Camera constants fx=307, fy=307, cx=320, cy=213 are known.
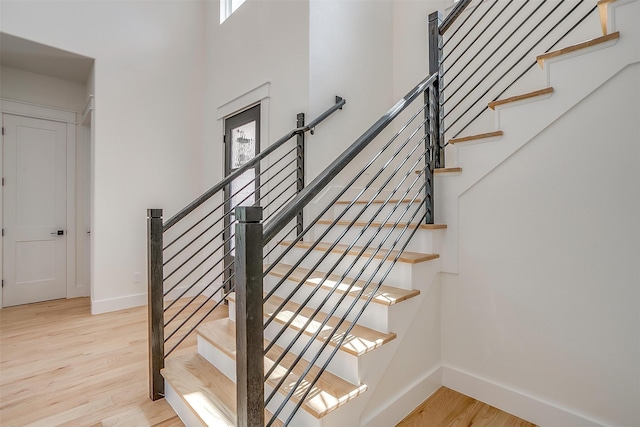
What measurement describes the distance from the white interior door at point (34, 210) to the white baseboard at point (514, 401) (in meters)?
4.47

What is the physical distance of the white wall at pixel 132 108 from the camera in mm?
3166

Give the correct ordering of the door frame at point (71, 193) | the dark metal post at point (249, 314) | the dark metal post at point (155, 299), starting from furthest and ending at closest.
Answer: the door frame at point (71, 193) < the dark metal post at point (155, 299) < the dark metal post at point (249, 314)

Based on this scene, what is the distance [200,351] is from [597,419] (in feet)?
6.95

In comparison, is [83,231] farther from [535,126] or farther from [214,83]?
[535,126]

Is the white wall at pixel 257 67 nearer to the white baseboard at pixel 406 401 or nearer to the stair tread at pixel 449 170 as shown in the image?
the stair tread at pixel 449 170

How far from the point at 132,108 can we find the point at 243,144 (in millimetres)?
1340

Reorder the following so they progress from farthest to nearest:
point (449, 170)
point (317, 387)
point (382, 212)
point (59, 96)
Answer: point (59, 96)
point (382, 212)
point (449, 170)
point (317, 387)

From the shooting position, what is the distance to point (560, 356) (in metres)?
1.52

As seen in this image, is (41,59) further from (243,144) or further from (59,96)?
(243,144)

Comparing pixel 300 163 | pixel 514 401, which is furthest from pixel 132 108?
pixel 514 401

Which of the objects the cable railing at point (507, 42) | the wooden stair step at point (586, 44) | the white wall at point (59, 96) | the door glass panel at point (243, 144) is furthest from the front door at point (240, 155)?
the wooden stair step at point (586, 44)

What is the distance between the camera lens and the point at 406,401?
1616 mm

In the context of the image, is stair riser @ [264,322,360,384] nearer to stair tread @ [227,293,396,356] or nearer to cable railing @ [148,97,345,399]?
stair tread @ [227,293,396,356]

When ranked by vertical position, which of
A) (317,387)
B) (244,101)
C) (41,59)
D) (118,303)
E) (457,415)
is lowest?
(457,415)
